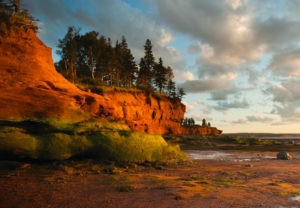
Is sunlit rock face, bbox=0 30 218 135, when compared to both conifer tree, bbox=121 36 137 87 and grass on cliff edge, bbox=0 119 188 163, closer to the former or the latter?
grass on cliff edge, bbox=0 119 188 163

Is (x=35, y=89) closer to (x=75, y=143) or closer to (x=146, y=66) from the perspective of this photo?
(x=75, y=143)

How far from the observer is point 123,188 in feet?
16.7

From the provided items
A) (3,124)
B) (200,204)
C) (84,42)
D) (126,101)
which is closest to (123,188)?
(200,204)

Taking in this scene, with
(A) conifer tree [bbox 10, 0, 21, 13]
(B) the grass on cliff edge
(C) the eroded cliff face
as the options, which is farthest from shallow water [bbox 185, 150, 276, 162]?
(A) conifer tree [bbox 10, 0, 21, 13]

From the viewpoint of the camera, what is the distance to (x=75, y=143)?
8484 millimetres

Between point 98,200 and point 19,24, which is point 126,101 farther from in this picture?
point 98,200

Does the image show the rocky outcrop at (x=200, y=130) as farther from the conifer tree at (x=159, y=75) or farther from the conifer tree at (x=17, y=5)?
the conifer tree at (x=17, y=5)

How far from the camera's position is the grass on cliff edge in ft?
24.5

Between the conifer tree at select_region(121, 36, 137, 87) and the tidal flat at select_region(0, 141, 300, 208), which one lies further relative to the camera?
the conifer tree at select_region(121, 36, 137, 87)

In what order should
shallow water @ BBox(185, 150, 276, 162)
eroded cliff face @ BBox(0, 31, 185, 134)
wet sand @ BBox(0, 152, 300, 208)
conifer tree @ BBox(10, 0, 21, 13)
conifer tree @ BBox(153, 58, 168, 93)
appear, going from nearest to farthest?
wet sand @ BBox(0, 152, 300, 208)
eroded cliff face @ BBox(0, 31, 185, 134)
conifer tree @ BBox(10, 0, 21, 13)
shallow water @ BBox(185, 150, 276, 162)
conifer tree @ BBox(153, 58, 168, 93)

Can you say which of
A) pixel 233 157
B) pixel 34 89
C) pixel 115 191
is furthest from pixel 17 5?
pixel 233 157

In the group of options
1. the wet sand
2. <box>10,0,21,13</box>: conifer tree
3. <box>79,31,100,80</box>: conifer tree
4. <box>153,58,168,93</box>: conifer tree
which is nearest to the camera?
the wet sand

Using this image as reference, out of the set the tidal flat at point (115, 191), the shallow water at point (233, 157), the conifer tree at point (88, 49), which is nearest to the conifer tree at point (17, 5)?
the tidal flat at point (115, 191)

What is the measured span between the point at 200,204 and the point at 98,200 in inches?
91.4
